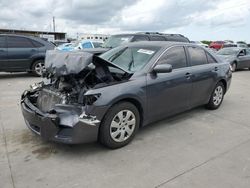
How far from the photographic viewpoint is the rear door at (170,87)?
13.2 ft

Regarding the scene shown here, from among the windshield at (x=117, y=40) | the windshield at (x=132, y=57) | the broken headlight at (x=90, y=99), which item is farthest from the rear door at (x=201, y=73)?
the windshield at (x=117, y=40)

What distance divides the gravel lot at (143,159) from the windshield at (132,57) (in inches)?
45.0

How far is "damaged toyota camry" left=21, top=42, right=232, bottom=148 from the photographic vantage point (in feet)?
10.8

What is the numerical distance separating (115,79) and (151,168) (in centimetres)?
141

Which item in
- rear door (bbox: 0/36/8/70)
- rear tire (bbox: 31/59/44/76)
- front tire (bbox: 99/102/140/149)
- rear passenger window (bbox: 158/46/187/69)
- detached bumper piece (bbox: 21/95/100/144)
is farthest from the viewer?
rear tire (bbox: 31/59/44/76)

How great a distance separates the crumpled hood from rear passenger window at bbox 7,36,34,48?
605 cm

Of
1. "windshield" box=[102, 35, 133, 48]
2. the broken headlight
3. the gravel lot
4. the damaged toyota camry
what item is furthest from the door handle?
"windshield" box=[102, 35, 133, 48]

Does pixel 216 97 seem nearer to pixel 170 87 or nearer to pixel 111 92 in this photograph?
pixel 170 87

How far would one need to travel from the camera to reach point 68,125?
3244 mm

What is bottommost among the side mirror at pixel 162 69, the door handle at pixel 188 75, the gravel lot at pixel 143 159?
the gravel lot at pixel 143 159

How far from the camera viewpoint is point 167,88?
423cm

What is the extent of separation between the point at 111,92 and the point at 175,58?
1.69 metres

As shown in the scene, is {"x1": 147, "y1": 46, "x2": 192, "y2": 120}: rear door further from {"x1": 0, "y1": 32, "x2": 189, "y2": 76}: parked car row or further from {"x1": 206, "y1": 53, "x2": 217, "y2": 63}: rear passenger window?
{"x1": 0, "y1": 32, "x2": 189, "y2": 76}: parked car row

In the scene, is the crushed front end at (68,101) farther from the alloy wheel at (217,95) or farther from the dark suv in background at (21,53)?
the dark suv in background at (21,53)
